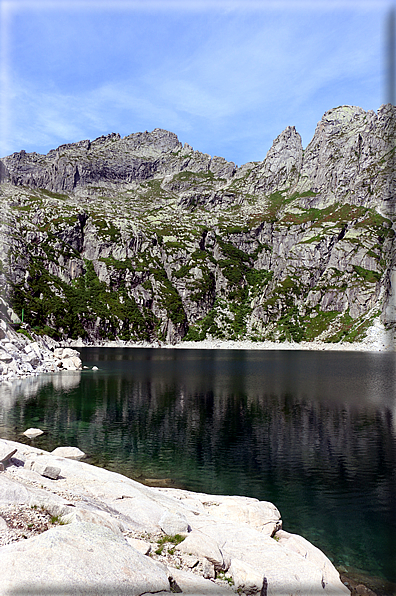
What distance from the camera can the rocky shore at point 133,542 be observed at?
411 inches

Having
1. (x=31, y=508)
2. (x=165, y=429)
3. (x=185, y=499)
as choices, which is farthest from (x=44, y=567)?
(x=165, y=429)

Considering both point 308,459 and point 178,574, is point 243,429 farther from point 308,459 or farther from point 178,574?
point 178,574

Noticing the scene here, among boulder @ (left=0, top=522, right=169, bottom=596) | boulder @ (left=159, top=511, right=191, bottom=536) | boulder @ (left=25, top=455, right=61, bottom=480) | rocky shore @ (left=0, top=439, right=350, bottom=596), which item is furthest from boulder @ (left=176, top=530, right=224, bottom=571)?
boulder @ (left=25, top=455, right=61, bottom=480)

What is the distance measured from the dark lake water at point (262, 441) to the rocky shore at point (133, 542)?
199 inches

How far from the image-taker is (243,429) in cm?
5000

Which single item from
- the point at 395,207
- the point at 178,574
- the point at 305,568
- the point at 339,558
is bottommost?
the point at 339,558

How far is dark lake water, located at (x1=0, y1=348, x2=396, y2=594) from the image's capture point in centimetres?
2586

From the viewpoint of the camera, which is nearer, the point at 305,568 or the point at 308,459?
the point at 305,568

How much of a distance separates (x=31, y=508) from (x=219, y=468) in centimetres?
2285

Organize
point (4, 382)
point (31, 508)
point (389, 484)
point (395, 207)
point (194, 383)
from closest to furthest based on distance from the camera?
point (395, 207) → point (31, 508) → point (389, 484) → point (4, 382) → point (194, 383)

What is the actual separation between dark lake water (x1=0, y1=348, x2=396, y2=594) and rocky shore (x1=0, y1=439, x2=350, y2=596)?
5057 millimetres

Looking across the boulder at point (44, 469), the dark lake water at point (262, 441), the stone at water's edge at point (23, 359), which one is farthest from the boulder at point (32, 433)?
the stone at water's edge at point (23, 359)

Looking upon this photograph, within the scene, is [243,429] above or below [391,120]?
below

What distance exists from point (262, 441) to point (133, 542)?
31.7 metres
